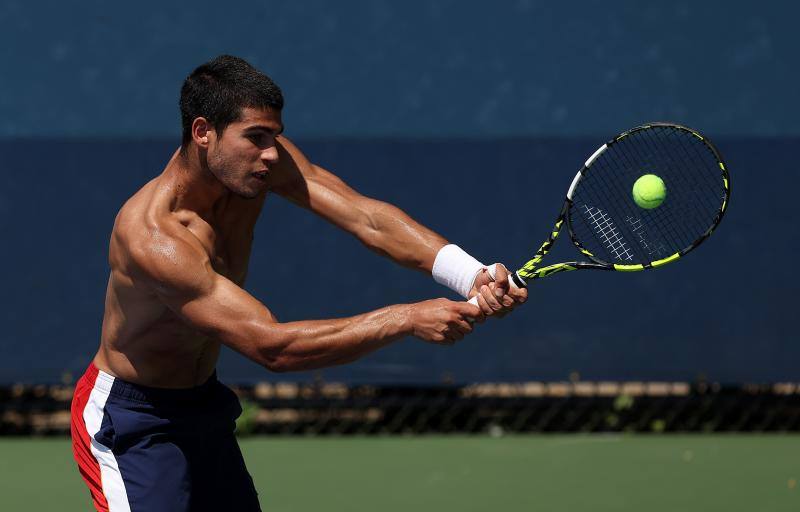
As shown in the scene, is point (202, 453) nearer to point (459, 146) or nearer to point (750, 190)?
point (459, 146)

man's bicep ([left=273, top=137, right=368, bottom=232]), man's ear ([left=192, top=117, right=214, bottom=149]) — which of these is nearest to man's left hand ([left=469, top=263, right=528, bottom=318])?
man's bicep ([left=273, top=137, right=368, bottom=232])

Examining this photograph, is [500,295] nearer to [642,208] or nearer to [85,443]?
[85,443]

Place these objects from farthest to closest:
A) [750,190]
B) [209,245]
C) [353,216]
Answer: [750,190] → [353,216] → [209,245]

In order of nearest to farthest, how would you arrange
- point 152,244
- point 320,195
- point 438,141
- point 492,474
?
point 152,244, point 320,195, point 492,474, point 438,141

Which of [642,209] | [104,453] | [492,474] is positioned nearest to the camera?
[104,453]

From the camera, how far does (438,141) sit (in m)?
6.50

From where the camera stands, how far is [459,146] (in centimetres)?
649

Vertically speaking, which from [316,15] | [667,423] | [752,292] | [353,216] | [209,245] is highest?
[316,15]

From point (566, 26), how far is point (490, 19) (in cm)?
37

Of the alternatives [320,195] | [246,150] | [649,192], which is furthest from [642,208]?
[246,150]

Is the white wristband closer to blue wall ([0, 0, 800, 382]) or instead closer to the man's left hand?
the man's left hand

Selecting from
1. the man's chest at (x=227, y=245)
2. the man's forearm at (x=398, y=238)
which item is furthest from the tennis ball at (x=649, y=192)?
the man's chest at (x=227, y=245)

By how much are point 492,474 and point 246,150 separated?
2.82 m

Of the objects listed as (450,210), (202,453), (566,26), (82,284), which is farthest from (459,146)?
(202,453)
